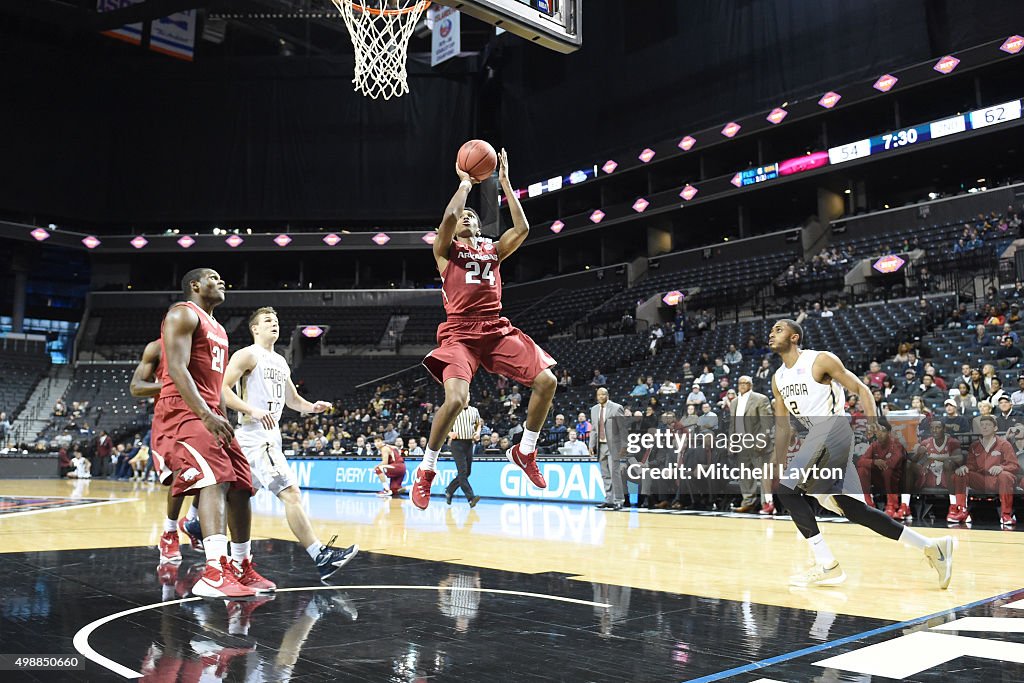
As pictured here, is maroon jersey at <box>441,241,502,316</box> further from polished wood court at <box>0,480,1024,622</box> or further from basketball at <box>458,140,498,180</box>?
polished wood court at <box>0,480,1024,622</box>

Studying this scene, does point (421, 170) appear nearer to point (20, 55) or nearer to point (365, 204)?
point (365, 204)

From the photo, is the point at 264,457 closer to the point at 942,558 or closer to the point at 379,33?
the point at 942,558

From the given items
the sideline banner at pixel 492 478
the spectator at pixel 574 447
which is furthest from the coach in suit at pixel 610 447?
the spectator at pixel 574 447

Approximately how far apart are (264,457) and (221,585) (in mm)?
1128

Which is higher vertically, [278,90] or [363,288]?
[278,90]

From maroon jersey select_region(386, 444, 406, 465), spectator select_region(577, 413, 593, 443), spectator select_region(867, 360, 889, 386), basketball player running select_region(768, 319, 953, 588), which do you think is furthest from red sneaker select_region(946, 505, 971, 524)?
maroon jersey select_region(386, 444, 406, 465)

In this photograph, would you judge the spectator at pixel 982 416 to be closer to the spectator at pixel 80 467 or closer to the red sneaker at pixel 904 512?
the red sneaker at pixel 904 512

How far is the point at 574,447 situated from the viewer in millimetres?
14086

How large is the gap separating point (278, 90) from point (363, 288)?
9428 mm

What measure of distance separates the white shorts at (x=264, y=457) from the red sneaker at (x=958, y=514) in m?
7.76

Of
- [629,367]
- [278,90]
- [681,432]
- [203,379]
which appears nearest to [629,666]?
[203,379]

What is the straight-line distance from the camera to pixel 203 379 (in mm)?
5375

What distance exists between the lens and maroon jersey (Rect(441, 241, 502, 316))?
15.4 feet

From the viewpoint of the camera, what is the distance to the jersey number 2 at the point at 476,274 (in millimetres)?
4680
